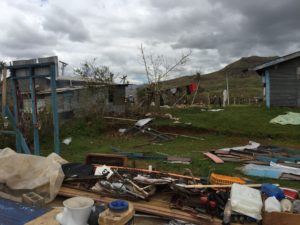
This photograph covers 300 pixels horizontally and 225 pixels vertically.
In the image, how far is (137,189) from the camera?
5285 millimetres

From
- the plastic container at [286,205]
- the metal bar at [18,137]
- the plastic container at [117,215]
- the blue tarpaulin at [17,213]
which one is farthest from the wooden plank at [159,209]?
the metal bar at [18,137]

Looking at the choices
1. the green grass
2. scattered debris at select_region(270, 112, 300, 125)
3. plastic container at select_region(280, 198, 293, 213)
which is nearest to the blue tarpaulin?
plastic container at select_region(280, 198, 293, 213)

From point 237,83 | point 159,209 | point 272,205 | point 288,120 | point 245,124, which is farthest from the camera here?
point 237,83

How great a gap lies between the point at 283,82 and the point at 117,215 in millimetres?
16940

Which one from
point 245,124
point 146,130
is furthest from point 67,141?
point 245,124

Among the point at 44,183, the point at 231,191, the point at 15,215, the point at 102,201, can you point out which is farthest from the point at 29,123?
the point at 231,191

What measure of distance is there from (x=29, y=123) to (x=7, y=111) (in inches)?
94.7

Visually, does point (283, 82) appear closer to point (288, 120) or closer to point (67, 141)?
point (288, 120)

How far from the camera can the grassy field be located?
879cm

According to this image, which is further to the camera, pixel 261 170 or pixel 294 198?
pixel 261 170

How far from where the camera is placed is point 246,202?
→ 14.8ft

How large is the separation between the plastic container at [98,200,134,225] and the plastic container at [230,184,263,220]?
186 centimetres

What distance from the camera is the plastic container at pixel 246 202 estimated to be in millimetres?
4387

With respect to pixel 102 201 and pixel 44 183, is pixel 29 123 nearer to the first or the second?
pixel 44 183
